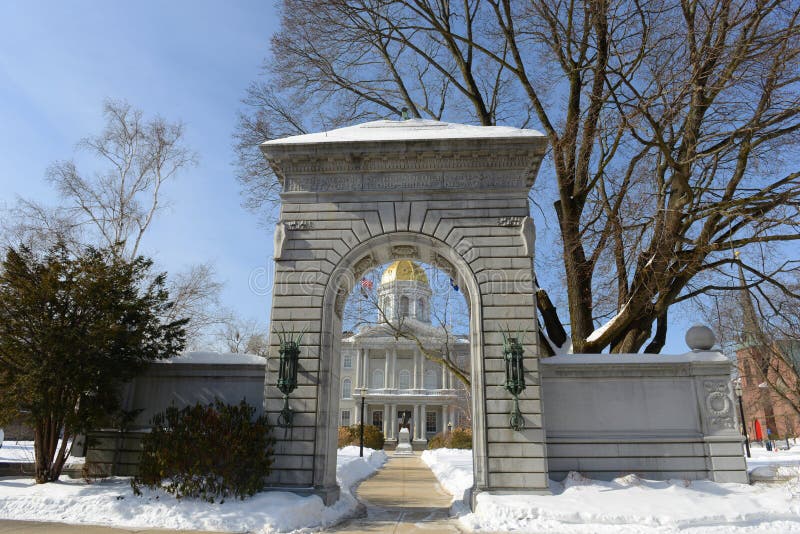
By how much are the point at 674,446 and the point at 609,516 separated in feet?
10.9

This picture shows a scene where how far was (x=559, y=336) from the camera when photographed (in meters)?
17.3

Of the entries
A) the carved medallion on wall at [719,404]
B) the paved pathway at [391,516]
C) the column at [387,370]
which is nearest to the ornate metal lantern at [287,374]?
the paved pathway at [391,516]

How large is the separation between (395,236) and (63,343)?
7.77m

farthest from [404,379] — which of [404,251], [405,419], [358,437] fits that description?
[404,251]

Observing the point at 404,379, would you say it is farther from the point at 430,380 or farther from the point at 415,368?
the point at 430,380

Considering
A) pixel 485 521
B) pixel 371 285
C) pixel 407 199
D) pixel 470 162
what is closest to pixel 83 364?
pixel 407 199

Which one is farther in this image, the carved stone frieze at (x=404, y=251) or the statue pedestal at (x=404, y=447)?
the statue pedestal at (x=404, y=447)

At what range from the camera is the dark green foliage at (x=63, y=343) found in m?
11.8

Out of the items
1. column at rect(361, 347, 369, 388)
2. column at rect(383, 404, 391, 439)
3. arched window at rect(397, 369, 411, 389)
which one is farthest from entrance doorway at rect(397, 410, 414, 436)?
column at rect(361, 347, 369, 388)

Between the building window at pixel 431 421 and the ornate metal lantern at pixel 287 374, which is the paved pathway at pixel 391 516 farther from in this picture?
the building window at pixel 431 421

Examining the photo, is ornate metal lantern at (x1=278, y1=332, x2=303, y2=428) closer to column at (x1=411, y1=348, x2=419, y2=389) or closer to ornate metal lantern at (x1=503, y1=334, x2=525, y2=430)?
ornate metal lantern at (x1=503, y1=334, x2=525, y2=430)

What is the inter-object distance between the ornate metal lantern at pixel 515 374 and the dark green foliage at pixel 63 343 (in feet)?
28.0

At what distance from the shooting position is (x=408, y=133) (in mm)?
13852

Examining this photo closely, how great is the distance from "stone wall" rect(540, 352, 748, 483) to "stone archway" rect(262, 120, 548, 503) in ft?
4.16
